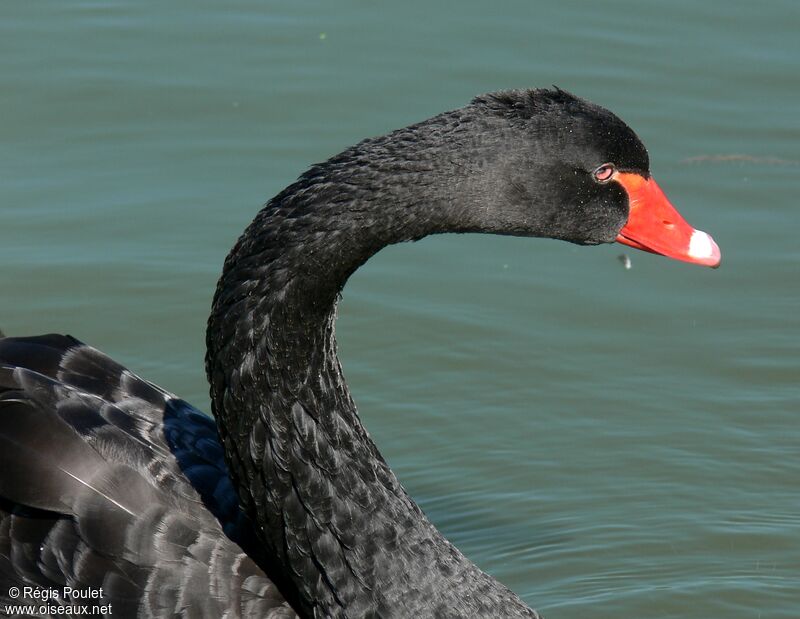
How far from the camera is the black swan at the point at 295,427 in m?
4.17

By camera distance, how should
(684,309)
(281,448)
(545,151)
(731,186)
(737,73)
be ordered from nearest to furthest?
(545,151), (281,448), (684,309), (731,186), (737,73)

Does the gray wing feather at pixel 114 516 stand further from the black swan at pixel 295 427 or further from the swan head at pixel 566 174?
the swan head at pixel 566 174

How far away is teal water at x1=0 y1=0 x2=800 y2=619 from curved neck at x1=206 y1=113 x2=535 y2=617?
3.51 ft

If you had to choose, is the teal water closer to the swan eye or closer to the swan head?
the swan head

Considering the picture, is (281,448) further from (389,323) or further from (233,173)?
(233,173)

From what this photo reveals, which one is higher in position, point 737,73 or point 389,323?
point 737,73

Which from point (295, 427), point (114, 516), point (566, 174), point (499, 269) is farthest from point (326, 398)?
point (499, 269)

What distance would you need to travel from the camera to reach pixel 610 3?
9.49m

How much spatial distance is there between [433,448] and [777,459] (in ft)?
5.08

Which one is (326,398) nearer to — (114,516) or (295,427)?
(295,427)

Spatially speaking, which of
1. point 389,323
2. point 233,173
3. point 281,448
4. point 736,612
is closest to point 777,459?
point 736,612

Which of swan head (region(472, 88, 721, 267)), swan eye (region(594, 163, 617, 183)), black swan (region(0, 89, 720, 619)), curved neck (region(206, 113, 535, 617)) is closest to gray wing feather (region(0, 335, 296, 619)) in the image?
black swan (region(0, 89, 720, 619))

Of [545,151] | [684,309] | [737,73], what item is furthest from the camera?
[737,73]

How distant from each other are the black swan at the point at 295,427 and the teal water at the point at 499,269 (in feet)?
4.11
